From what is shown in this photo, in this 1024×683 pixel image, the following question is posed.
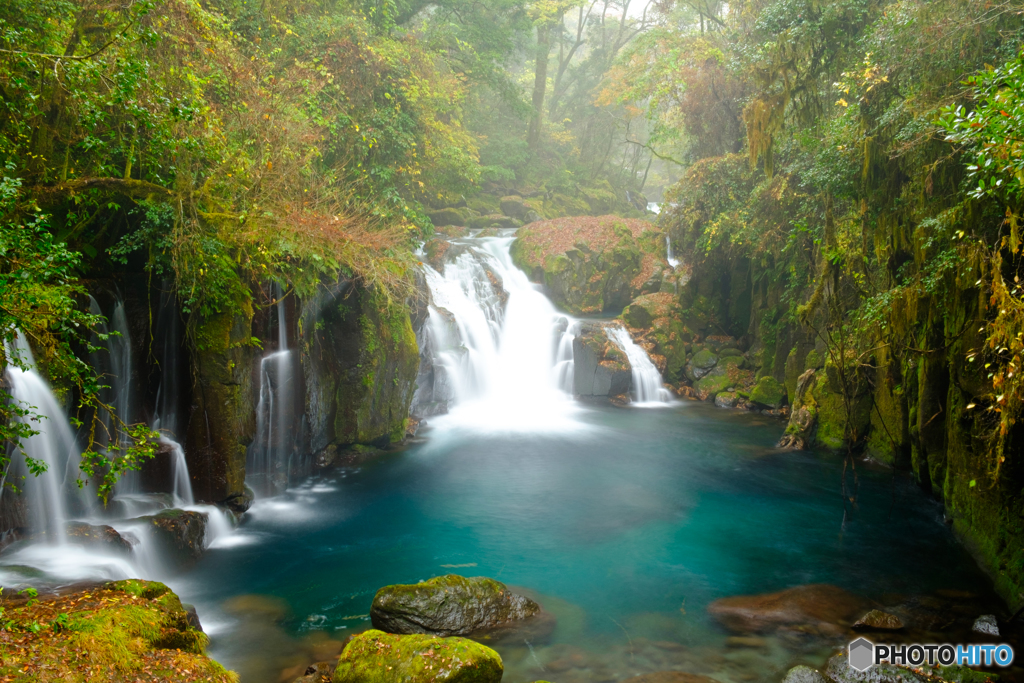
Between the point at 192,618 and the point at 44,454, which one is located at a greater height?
the point at 44,454

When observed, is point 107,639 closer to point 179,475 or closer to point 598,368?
point 179,475

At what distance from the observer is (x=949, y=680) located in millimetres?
5547

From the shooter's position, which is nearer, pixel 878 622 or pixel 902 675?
pixel 902 675

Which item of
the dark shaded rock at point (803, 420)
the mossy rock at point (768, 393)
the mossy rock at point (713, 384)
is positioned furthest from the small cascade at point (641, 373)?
the dark shaded rock at point (803, 420)

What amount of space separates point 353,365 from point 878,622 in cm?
949

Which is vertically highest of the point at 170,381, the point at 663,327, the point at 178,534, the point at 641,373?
the point at 663,327

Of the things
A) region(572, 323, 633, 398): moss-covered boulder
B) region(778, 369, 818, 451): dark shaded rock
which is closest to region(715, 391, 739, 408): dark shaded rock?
region(572, 323, 633, 398): moss-covered boulder

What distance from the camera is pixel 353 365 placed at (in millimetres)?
12297

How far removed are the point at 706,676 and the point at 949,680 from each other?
2.12 m

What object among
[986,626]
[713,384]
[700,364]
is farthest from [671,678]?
[700,364]

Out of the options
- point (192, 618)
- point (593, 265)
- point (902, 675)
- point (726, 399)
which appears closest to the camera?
point (902, 675)

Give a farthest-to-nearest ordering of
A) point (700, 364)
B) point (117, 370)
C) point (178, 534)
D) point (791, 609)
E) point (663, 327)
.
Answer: point (663, 327) → point (700, 364) → point (117, 370) → point (178, 534) → point (791, 609)

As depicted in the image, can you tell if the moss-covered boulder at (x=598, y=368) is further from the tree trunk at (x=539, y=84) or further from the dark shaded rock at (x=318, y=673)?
the tree trunk at (x=539, y=84)

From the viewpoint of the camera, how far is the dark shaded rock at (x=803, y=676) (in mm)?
5691
